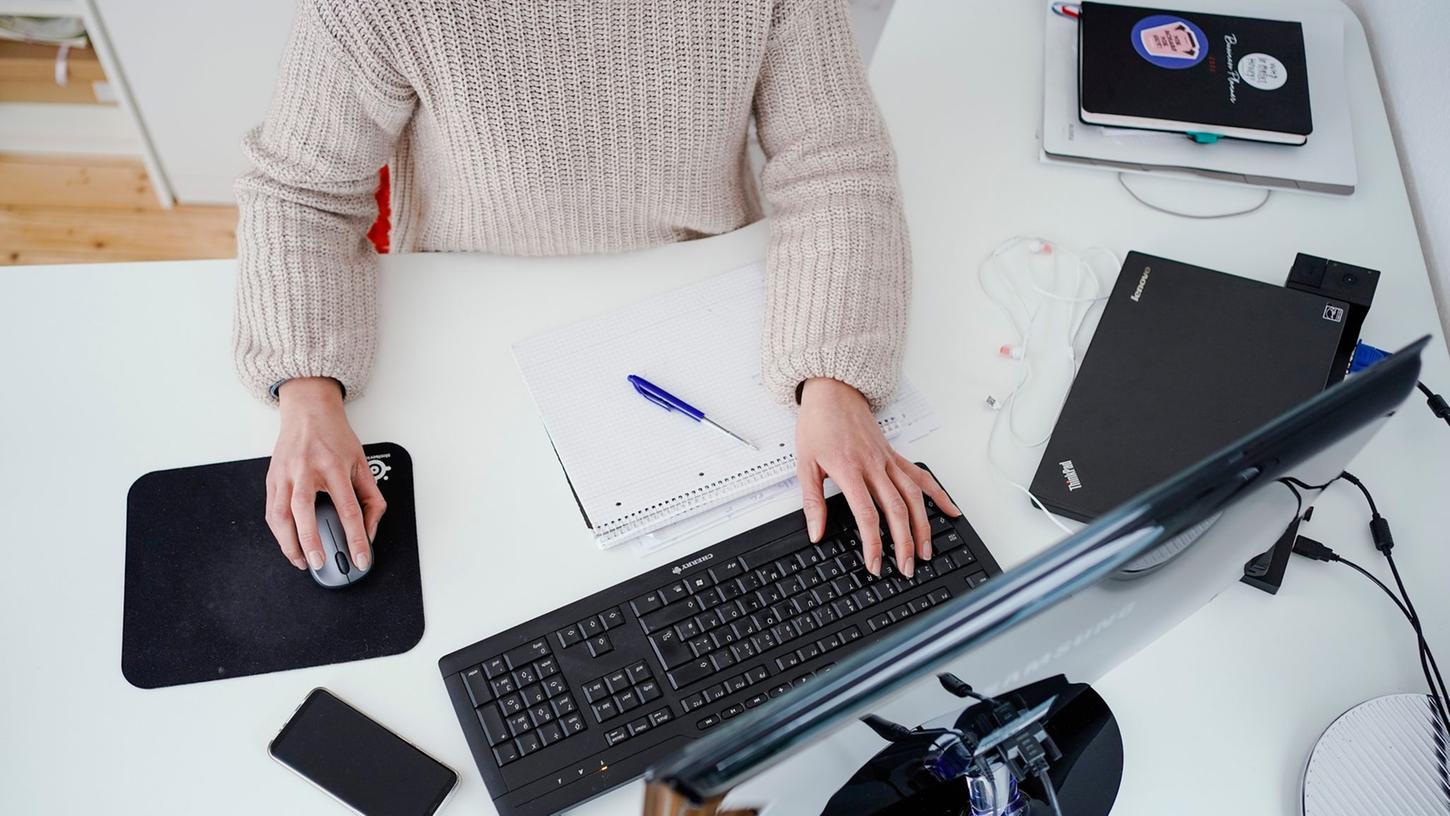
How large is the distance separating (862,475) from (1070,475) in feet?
0.61

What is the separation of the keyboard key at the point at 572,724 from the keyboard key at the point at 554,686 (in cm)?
2

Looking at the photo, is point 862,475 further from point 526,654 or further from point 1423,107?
point 1423,107

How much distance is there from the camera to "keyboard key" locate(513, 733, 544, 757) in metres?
0.78

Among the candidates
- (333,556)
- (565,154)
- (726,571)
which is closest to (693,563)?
(726,571)

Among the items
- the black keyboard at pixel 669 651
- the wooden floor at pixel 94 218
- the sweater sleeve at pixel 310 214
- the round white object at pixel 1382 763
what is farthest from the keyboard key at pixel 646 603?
the wooden floor at pixel 94 218

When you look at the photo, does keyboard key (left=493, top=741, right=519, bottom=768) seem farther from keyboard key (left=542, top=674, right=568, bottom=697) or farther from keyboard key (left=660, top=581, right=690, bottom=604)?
keyboard key (left=660, top=581, right=690, bottom=604)

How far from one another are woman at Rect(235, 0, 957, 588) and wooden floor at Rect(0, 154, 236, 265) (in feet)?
3.85

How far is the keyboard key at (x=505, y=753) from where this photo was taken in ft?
2.56

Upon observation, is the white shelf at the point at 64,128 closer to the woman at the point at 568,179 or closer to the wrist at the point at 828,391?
the woman at the point at 568,179

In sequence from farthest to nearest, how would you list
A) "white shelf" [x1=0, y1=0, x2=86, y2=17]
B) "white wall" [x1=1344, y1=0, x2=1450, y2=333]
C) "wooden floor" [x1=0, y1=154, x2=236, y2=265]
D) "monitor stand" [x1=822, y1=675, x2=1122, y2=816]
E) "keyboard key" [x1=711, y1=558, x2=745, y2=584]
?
"wooden floor" [x1=0, y1=154, x2=236, y2=265] → "white shelf" [x1=0, y1=0, x2=86, y2=17] → "white wall" [x1=1344, y1=0, x2=1450, y2=333] → "keyboard key" [x1=711, y1=558, x2=745, y2=584] → "monitor stand" [x1=822, y1=675, x2=1122, y2=816]

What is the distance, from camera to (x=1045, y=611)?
49 cm

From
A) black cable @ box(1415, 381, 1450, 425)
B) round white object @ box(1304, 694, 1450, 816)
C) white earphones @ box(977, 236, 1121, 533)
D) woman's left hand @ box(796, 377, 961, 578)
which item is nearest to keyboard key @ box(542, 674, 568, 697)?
woman's left hand @ box(796, 377, 961, 578)

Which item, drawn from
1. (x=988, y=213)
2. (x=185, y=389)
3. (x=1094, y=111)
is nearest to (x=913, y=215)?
(x=988, y=213)

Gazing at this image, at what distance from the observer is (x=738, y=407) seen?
976 millimetres
